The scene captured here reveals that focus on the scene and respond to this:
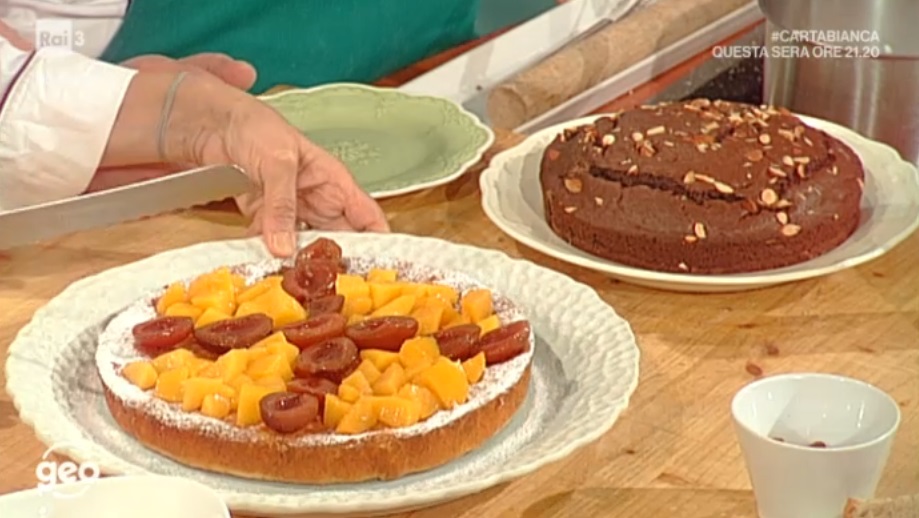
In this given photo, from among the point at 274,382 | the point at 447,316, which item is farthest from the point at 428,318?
the point at 274,382

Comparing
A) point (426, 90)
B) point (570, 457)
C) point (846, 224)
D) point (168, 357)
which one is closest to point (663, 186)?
point (846, 224)

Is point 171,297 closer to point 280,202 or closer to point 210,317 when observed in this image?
point 210,317

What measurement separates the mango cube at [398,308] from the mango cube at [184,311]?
121 mm

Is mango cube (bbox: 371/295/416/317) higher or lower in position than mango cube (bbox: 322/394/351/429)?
lower

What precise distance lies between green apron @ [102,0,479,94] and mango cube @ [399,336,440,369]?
0.84m

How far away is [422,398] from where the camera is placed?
0.94 metres

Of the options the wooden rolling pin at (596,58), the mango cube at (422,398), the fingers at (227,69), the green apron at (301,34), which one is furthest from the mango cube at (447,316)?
the green apron at (301,34)

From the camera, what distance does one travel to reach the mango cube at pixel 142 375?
3.19 feet

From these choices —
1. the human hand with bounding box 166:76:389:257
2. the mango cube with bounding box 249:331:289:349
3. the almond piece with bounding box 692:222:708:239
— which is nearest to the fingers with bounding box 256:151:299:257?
the human hand with bounding box 166:76:389:257

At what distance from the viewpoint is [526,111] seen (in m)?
1.71

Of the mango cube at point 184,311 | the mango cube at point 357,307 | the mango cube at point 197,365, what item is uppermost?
the mango cube at point 197,365

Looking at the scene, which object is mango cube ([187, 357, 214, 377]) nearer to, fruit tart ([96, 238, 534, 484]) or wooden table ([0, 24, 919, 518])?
fruit tart ([96, 238, 534, 484])

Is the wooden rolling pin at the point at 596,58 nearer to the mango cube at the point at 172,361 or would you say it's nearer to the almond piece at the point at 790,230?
the almond piece at the point at 790,230

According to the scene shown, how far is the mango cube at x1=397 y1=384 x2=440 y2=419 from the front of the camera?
93cm
